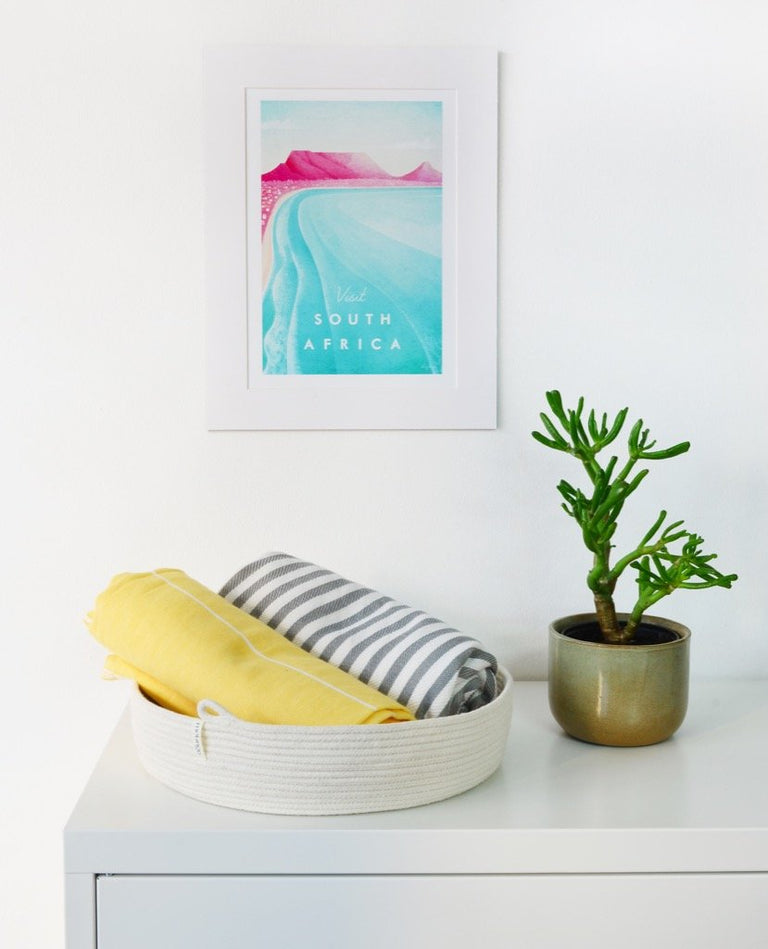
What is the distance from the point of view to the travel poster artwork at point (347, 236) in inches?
44.1

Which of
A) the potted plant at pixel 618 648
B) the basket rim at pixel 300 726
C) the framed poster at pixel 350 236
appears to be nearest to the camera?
the basket rim at pixel 300 726

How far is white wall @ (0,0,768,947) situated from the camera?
1120 mm

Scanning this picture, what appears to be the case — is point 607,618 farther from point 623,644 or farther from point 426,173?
point 426,173

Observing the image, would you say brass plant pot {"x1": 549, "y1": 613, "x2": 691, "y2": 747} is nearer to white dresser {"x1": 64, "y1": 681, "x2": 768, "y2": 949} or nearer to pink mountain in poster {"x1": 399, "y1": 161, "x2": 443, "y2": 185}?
white dresser {"x1": 64, "y1": 681, "x2": 768, "y2": 949}

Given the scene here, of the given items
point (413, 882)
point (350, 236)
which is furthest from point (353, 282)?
point (413, 882)

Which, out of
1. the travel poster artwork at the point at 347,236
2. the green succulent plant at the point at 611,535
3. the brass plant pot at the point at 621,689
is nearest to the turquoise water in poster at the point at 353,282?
the travel poster artwork at the point at 347,236

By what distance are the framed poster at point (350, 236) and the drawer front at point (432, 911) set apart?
514 millimetres

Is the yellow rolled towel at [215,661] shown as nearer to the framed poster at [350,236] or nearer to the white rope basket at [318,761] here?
the white rope basket at [318,761]

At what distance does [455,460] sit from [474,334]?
14 centimetres

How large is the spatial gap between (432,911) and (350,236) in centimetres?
68

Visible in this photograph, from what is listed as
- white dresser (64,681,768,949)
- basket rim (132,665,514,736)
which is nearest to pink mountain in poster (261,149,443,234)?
basket rim (132,665,514,736)

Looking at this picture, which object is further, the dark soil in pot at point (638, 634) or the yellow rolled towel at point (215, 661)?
the dark soil in pot at point (638, 634)

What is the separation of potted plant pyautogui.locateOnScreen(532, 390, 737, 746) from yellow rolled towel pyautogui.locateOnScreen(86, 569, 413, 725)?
20 centimetres

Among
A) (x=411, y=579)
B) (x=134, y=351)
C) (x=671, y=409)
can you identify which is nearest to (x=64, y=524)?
(x=134, y=351)
